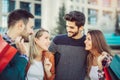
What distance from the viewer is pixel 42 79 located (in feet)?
5.61

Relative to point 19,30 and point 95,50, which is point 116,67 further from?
point 19,30

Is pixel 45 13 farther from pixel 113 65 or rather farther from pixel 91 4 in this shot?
pixel 113 65

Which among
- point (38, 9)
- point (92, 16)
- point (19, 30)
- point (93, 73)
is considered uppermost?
point (38, 9)

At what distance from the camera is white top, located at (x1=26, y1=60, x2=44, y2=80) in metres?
1.69

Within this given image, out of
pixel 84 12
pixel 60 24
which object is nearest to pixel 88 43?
pixel 84 12

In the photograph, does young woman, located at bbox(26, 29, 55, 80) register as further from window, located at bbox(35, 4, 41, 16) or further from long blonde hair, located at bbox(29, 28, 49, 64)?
window, located at bbox(35, 4, 41, 16)

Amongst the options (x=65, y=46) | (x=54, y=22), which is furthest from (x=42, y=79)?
(x=54, y=22)

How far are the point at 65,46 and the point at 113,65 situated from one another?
0.44 meters

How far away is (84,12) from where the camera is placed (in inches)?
222

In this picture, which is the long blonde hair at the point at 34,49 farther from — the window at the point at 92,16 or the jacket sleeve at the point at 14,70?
the window at the point at 92,16

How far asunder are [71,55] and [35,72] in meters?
0.26

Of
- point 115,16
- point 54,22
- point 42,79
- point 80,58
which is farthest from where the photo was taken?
point 54,22

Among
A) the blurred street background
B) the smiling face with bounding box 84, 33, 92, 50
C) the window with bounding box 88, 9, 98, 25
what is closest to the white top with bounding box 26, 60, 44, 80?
the smiling face with bounding box 84, 33, 92, 50

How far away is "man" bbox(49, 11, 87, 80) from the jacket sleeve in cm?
59
